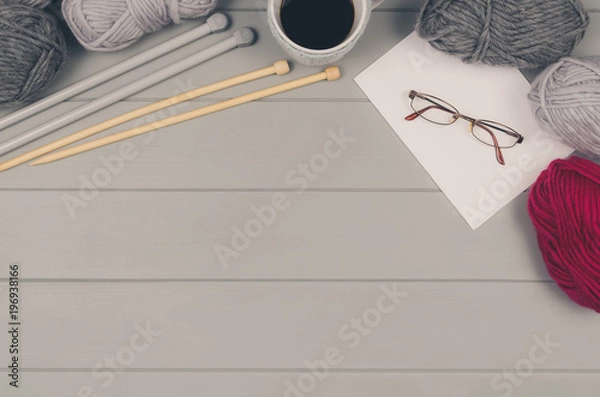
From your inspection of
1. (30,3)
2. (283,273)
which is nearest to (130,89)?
(30,3)

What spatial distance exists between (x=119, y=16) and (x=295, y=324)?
1.18 feet

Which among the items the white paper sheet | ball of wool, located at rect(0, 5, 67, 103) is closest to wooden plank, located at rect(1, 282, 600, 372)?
the white paper sheet

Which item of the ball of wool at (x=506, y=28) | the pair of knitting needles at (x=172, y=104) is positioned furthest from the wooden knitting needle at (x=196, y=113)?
the ball of wool at (x=506, y=28)

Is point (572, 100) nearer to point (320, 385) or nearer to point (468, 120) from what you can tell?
point (468, 120)

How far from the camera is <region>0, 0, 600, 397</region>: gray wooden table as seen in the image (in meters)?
0.57

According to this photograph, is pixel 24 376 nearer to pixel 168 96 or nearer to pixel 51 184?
pixel 51 184

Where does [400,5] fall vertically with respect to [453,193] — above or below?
above

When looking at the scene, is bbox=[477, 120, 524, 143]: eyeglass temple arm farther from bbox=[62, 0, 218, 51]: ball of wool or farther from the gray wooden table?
bbox=[62, 0, 218, 51]: ball of wool

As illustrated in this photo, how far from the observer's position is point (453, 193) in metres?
0.57

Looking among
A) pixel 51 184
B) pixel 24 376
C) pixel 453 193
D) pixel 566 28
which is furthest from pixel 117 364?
pixel 566 28

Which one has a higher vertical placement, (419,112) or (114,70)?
(114,70)

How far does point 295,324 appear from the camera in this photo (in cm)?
58

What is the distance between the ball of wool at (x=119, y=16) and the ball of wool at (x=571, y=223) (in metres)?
0.38

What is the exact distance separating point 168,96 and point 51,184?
157mm
